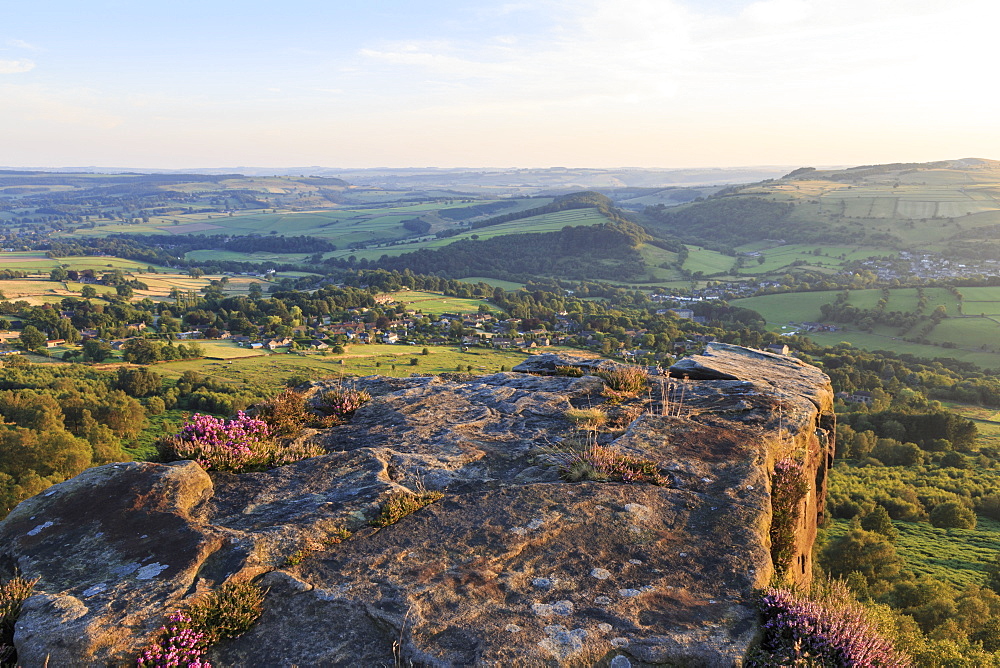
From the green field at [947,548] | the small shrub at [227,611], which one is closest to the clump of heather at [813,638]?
the small shrub at [227,611]

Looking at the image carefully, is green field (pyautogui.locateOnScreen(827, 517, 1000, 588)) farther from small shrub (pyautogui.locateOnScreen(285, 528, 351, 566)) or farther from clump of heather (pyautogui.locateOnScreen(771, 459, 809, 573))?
small shrub (pyautogui.locateOnScreen(285, 528, 351, 566))

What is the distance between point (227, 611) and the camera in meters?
4.30

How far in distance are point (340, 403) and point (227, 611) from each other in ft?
17.2

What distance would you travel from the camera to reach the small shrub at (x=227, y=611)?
13.7 feet

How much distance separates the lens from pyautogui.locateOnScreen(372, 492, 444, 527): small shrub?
5719mm

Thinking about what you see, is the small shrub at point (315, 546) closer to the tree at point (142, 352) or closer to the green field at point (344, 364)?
the green field at point (344, 364)

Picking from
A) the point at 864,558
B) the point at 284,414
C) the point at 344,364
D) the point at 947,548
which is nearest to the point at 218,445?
the point at 284,414

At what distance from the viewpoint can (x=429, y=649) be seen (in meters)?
4.09

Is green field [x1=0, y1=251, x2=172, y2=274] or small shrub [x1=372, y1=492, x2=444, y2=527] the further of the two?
green field [x1=0, y1=251, x2=172, y2=274]

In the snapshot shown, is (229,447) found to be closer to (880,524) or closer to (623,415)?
(623,415)

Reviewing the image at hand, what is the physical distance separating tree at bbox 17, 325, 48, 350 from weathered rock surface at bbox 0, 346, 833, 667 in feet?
359

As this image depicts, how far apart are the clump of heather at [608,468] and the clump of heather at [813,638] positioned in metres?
2.09

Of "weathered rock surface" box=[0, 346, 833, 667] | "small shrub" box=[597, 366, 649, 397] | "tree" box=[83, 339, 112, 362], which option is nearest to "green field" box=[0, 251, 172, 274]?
"tree" box=[83, 339, 112, 362]

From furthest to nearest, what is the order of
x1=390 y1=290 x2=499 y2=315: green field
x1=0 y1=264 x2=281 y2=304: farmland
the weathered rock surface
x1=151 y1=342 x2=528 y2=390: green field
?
x1=390 y1=290 x2=499 y2=315: green field < x1=0 y1=264 x2=281 y2=304: farmland < x1=151 y1=342 x2=528 y2=390: green field < the weathered rock surface
